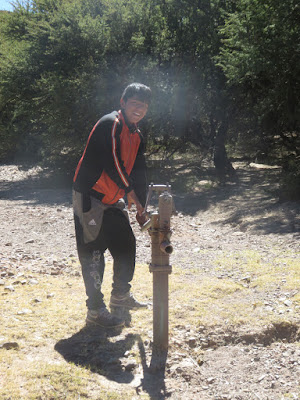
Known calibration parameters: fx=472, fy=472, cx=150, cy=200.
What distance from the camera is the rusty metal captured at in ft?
10.8

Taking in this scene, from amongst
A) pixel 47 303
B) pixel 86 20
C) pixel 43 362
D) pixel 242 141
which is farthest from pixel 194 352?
pixel 86 20

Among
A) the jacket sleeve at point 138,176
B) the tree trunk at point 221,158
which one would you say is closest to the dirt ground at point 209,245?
the tree trunk at point 221,158

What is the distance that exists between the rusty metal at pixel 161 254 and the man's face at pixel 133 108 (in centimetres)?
57

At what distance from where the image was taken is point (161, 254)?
3355 millimetres

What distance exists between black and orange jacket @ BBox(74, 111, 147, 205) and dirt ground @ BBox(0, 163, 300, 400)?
1.32m

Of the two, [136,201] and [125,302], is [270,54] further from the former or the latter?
[125,302]

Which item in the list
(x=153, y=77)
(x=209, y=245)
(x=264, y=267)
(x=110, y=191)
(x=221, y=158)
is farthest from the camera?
(x=221, y=158)

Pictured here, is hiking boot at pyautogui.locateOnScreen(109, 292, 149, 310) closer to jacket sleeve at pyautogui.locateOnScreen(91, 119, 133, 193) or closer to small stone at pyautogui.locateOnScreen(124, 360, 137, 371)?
small stone at pyautogui.locateOnScreen(124, 360, 137, 371)

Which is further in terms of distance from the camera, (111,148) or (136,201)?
(136,201)

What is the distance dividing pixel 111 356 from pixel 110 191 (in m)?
1.26

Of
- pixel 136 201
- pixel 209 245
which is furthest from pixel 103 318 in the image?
pixel 209 245

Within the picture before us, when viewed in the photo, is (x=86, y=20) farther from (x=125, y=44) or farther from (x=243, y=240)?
(x=243, y=240)

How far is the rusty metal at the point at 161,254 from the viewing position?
130 inches

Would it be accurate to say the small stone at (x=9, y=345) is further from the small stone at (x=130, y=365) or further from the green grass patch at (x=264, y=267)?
the green grass patch at (x=264, y=267)
